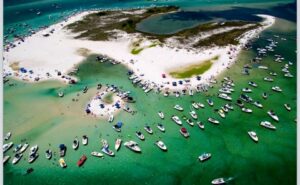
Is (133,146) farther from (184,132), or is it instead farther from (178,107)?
(178,107)

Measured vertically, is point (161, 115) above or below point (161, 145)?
above

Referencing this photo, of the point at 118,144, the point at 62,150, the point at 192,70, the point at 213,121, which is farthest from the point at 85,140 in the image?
the point at 192,70

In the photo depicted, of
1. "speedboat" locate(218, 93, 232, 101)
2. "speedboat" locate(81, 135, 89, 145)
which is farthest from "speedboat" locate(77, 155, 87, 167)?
"speedboat" locate(218, 93, 232, 101)

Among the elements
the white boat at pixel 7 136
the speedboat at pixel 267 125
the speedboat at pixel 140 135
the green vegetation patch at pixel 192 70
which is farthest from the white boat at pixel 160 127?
the white boat at pixel 7 136

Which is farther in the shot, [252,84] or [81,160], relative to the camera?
[252,84]

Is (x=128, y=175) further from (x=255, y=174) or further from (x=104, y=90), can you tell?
(x=104, y=90)
